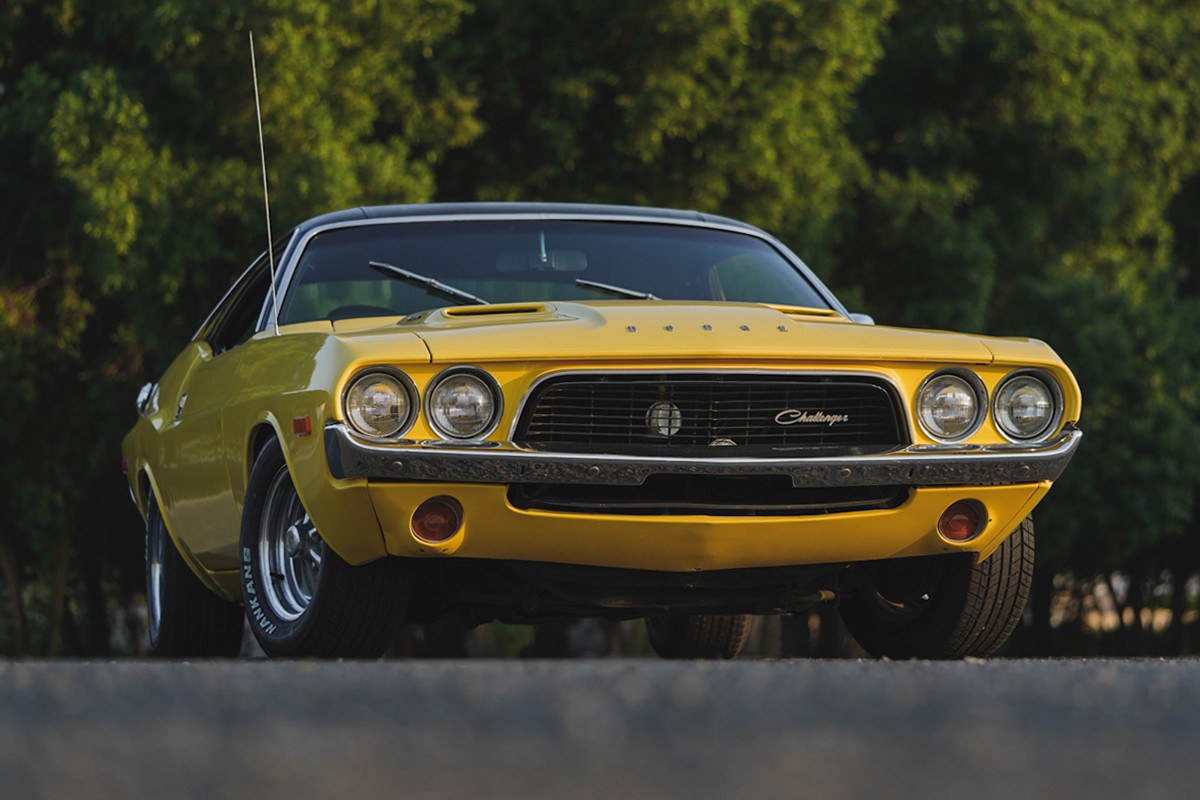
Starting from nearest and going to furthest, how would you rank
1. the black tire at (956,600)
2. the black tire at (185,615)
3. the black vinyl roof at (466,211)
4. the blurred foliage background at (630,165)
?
the black tire at (956,600), the black vinyl roof at (466,211), the black tire at (185,615), the blurred foliage background at (630,165)

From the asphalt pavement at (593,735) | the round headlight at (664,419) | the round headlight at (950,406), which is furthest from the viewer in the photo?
the round headlight at (950,406)

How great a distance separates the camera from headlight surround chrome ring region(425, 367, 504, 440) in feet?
19.0

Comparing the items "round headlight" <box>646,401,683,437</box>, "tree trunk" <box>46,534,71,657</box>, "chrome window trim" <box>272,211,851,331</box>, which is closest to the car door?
"chrome window trim" <box>272,211,851,331</box>

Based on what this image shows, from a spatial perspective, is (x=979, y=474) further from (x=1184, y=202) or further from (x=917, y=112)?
(x=1184, y=202)

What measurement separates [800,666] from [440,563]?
1.69m

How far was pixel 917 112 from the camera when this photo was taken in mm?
25969

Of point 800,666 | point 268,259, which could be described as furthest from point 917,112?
point 800,666

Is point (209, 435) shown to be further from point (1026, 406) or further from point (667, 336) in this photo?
point (1026, 406)

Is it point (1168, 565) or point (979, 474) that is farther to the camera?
point (1168, 565)

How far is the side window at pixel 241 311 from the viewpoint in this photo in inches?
305

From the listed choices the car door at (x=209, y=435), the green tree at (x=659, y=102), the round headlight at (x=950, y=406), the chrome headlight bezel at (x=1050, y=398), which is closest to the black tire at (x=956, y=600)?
the chrome headlight bezel at (x=1050, y=398)

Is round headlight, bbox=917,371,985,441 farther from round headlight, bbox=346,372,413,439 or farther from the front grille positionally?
round headlight, bbox=346,372,413,439

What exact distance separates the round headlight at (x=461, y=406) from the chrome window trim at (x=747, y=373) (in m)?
0.07

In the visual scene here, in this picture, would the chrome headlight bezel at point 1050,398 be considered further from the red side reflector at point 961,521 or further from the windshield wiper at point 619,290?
the windshield wiper at point 619,290
